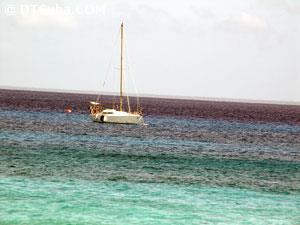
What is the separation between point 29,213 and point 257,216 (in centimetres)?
1045

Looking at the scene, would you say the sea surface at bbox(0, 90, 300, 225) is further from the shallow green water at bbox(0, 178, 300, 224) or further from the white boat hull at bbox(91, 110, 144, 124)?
the white boat hull at bbox(91, 110, 144, 124)

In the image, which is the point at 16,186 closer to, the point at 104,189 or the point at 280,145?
the point at 104,189

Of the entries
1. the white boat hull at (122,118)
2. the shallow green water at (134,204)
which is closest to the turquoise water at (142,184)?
the shallow green water at (134,204)

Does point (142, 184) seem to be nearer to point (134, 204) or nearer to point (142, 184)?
point (142, 184)

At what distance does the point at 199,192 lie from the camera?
32375 mm

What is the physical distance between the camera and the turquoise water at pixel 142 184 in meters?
26.1

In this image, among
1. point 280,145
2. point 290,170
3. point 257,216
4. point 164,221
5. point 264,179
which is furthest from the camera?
point 280,145

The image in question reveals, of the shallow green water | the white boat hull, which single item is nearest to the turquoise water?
the shallow green water

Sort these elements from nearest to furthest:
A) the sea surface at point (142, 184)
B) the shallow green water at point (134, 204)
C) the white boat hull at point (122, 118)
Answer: the shallow green water at point (134, 204) → the sea surface at point (142, 184) → the white boat hull at point (122, 118)

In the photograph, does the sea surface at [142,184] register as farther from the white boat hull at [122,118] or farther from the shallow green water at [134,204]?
the white boat hull at [122,118]

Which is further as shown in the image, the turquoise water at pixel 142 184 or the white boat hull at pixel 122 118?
the white boat hull at pixel 122 118

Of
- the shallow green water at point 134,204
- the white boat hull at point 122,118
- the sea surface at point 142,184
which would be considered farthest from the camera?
the white boat hull at point 122,118

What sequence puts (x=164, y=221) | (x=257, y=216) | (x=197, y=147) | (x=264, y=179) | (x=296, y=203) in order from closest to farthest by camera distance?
(x=164, y=221)
(x=257, y=216)
(x=296, y=203)
(x=264, y=179)
(x=197, y=147)

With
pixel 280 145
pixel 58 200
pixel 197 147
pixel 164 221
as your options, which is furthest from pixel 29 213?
pixel 280 145
